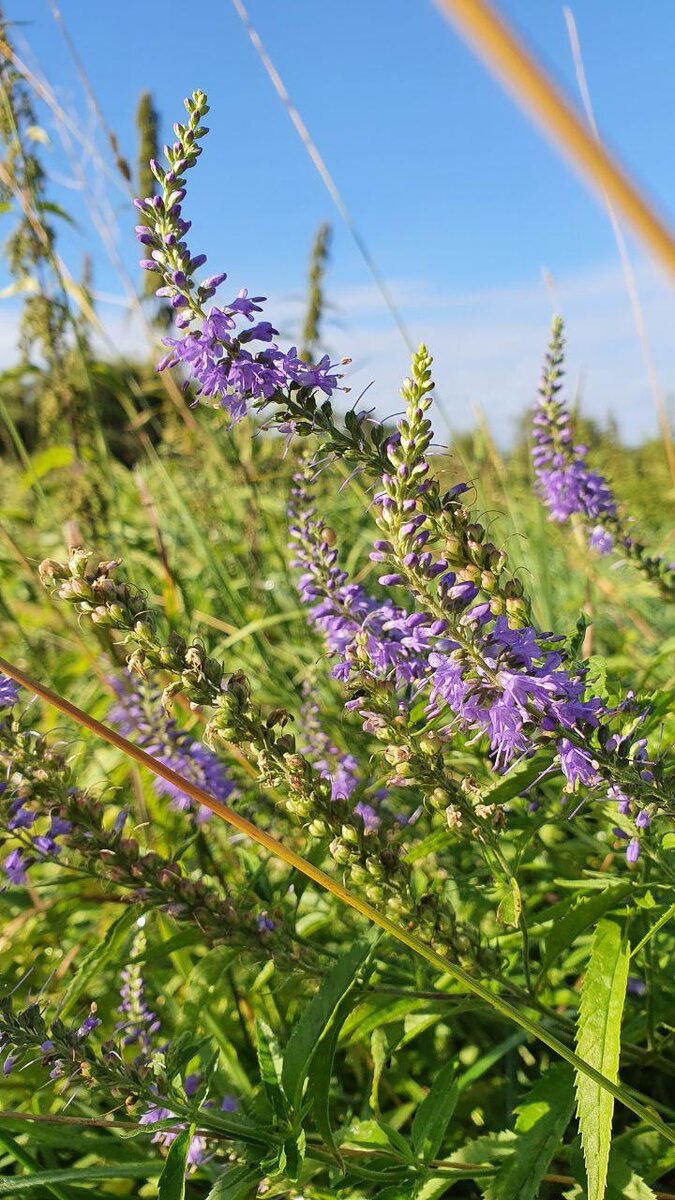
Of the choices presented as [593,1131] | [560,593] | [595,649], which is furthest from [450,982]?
[560,593]

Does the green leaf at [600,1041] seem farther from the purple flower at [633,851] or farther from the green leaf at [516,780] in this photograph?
the green leaf at [516,780]

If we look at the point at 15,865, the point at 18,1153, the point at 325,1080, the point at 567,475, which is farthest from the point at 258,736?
the point at 567,475

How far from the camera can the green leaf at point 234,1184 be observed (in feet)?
5.46

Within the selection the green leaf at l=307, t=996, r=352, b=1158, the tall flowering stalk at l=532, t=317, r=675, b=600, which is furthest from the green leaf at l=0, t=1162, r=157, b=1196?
the tall flowering stalk at l=532, t=317, r=675, b=600

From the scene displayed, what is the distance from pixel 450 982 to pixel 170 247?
1.71 m

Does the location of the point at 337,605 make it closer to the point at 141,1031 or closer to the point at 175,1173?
the point at 141,1031

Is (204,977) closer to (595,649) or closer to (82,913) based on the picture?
(82,913)

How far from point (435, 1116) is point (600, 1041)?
1.57 ft

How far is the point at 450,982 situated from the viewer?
2.13 m

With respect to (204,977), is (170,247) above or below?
above

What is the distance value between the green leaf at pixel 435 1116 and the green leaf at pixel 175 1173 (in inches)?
19.8

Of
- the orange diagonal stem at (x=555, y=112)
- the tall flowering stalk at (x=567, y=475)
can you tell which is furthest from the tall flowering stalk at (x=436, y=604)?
the tall flowering stalk at (x=567, y=475)

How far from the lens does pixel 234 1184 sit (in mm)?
1706

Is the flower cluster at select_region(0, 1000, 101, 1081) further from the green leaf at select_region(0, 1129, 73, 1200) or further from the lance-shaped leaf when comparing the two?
the lance-shaped leaf
